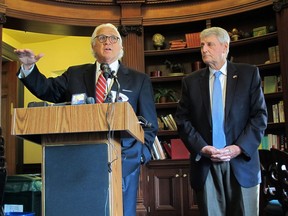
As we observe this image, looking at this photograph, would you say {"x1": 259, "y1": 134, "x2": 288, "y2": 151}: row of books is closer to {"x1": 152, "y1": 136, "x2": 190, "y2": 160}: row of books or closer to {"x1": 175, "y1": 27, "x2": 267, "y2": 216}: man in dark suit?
{"x1": 152, "y1": 136, "x2": 190, "y2": 160}: row of books

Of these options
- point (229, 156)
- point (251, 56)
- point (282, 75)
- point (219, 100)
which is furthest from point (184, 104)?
point (251, 56)

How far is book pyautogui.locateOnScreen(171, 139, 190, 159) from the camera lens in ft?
14.6

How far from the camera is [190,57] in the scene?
4.85 meters

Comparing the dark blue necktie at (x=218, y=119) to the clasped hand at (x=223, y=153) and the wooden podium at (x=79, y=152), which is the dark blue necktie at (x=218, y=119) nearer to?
the clasped hand at (x=223, y=153)

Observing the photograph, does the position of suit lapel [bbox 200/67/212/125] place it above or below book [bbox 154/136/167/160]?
above

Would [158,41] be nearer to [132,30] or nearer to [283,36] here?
[132,30]

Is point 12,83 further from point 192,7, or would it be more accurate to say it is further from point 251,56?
point 251,56

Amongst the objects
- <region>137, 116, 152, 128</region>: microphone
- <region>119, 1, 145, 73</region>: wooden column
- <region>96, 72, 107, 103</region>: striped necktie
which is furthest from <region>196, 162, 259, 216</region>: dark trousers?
<region>119, 1, 145, 73</region>: wooden column

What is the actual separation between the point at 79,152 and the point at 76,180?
0.09 meters

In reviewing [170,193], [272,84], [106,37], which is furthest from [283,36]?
[106,37]

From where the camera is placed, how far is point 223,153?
6.53ft

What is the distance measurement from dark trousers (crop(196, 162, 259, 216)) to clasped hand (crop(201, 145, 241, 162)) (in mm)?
56

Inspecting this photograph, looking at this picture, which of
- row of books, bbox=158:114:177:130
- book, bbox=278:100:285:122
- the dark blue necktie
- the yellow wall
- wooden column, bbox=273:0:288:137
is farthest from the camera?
the yellow wall

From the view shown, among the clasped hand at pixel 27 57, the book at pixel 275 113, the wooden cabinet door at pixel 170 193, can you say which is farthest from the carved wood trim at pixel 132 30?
the clasped hand at pixel 27 57
